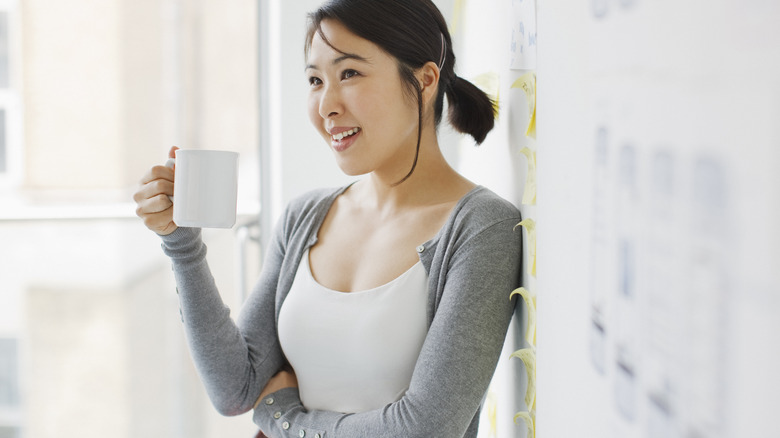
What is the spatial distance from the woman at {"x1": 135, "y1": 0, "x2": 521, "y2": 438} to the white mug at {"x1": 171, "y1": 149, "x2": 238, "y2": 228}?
84 millimetres

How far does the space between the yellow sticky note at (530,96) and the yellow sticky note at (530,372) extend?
28 centimetres

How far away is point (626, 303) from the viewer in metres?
0.48

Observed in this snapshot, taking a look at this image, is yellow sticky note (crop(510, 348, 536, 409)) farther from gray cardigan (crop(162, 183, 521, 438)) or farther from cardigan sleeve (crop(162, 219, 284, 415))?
cardigan sleeve (crop(162, 219, 284, 415))

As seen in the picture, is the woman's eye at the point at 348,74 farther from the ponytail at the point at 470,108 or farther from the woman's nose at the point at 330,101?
the ponytail at the point at 470,108

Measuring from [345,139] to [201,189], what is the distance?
24 centimetres

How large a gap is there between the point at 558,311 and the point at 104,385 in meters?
2.50

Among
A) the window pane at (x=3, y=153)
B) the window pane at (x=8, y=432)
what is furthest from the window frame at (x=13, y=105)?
the window pane at (x=8, y=432)

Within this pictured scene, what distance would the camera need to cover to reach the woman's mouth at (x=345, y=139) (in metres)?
1.05

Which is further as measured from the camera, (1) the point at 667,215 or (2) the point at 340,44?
(2) the point at 340,44

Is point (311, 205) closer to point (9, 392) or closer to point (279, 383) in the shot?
point (279, 383)

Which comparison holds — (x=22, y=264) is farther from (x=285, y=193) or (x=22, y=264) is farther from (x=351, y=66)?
(x=351, y=66)

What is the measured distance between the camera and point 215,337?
1.10 m

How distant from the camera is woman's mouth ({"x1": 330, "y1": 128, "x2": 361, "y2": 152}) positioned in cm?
105

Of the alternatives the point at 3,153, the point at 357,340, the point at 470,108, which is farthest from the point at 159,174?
the point at 3,153
